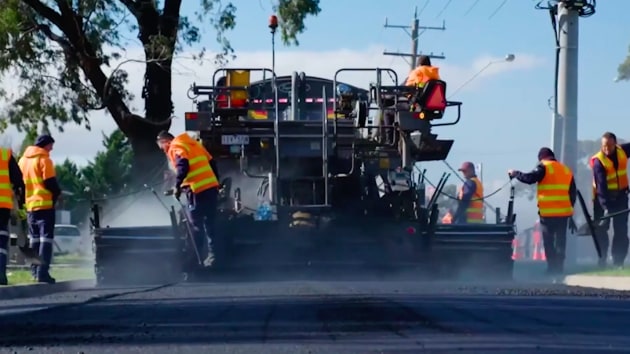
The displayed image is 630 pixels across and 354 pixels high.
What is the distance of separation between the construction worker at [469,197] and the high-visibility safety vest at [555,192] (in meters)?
3.56

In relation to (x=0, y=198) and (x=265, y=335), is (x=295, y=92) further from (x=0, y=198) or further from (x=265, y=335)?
(x=265, y=335)

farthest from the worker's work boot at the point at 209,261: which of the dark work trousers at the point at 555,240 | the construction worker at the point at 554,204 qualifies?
the dark work trousers at the point at 555,240

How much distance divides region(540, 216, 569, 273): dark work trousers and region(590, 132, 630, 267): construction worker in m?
0.53

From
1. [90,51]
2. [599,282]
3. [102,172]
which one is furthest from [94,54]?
[102,172]

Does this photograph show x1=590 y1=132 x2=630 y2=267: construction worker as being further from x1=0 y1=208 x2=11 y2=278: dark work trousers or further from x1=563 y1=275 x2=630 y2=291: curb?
x1=0 y1=208 x2=11 y2=278: dark work trousers

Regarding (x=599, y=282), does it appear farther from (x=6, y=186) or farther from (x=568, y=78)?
(x=6, y=186)

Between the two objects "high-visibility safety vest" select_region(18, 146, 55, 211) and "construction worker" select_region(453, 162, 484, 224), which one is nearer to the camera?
"high-visibility safety vest" select_region(18, 146, 55, 211)

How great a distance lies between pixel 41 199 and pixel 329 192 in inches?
131

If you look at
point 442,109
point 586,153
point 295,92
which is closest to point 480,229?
point 442,109

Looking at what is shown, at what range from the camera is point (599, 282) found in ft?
46.5

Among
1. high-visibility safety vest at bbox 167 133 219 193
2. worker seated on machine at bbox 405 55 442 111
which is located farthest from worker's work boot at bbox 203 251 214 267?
worker seated on machine at bbox 405 55 442 111

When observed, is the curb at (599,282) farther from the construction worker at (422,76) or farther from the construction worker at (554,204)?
the construction worker at (422,76)

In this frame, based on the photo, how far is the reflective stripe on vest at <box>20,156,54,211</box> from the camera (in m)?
14.5

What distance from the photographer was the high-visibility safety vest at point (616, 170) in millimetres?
16016
